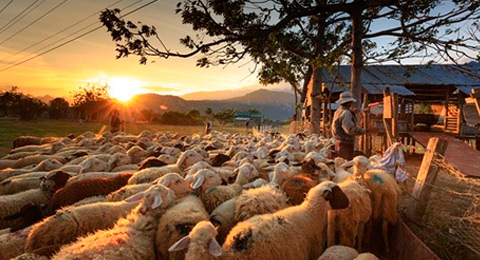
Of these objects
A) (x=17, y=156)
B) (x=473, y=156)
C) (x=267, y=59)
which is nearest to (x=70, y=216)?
(x=17, y=156)

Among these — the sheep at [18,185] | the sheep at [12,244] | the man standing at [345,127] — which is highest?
the man standing at [345,127]

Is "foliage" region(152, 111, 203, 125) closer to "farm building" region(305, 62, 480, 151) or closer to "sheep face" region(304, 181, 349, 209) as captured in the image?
"farm building" region(305, 62, 480, 151)

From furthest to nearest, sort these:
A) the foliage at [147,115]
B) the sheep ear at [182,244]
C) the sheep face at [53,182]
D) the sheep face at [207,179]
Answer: the foliage at [147,115]
the sheep face at [53,182]
the sheep face at [207,179]
the sheep ear at [182,244]

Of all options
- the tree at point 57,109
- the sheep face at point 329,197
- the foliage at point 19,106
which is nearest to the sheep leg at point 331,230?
the sheep face at point 329,197

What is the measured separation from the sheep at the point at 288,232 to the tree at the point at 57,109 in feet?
229

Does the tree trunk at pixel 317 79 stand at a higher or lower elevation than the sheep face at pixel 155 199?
higher

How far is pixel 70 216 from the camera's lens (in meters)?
3.56

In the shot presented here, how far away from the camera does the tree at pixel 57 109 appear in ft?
203

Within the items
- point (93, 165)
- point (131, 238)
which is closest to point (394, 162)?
point (131, 238)

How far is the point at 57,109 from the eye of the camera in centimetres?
6241

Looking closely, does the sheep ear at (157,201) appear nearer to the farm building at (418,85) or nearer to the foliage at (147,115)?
the farm building at (418,85)

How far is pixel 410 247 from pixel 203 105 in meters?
186

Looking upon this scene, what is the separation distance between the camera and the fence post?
458cm

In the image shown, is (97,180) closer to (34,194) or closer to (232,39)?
(34,194)
